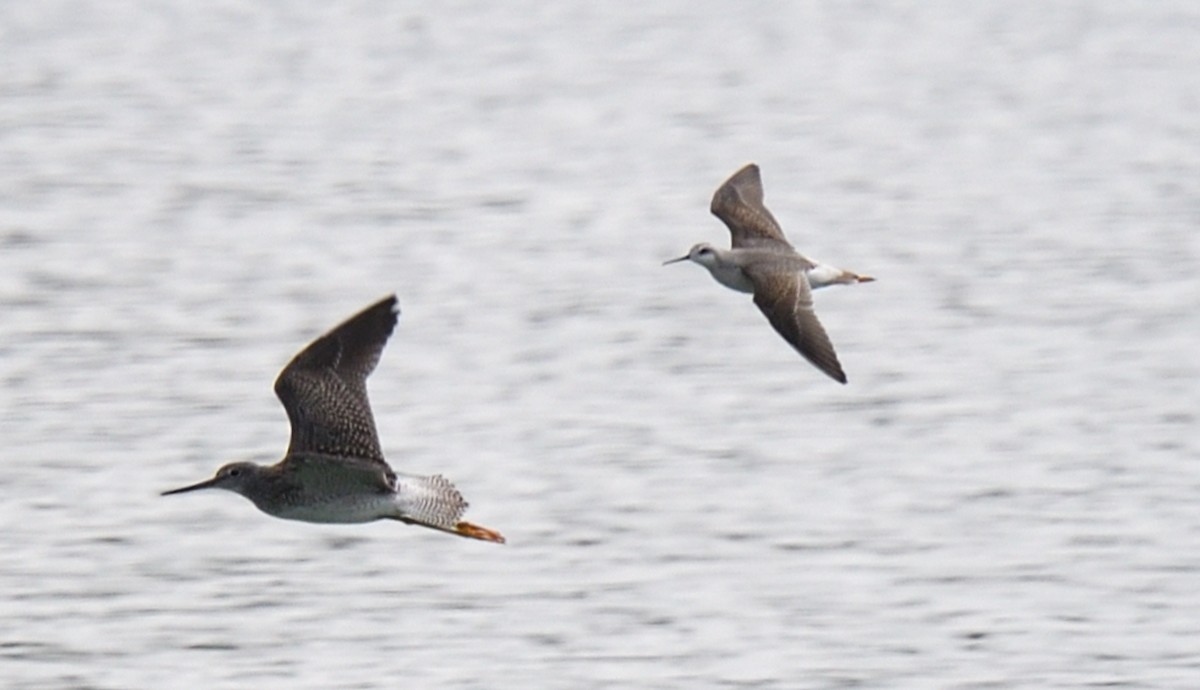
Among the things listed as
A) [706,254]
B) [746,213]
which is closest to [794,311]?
[706,254]

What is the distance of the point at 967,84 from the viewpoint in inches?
1298

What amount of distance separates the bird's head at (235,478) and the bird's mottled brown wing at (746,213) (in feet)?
13.5

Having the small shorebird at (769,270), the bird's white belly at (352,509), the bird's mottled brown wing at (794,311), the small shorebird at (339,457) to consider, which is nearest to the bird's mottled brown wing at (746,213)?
the small shorebird at (769,270)

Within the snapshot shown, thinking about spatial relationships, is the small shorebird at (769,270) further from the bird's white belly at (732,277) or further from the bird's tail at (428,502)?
the bird's tail at (428,502)

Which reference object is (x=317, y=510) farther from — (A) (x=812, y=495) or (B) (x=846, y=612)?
(A) (x=812, y=495)

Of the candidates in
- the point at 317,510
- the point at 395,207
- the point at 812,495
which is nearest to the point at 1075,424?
the point at 812,495

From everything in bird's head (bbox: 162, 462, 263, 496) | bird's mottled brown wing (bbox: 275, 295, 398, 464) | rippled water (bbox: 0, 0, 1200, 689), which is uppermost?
bird's mottled brown wing (bbox: 275, 295, 398, 464)

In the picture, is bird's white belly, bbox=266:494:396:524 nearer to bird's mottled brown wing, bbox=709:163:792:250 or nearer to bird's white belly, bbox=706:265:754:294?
bird's white belly, bbox=706:265:754:294

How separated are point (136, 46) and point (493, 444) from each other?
1941cm

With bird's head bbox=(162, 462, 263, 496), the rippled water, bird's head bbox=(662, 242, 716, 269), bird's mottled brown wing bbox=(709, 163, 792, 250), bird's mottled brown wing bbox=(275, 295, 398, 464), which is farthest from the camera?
bird's mottled brown wing bbox=(709, 163, 792, 250)

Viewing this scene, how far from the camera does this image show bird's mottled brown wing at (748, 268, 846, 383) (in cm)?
1214

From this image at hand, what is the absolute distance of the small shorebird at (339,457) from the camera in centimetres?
1010

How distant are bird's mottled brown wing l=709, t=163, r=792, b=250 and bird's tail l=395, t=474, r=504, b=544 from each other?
3.84m

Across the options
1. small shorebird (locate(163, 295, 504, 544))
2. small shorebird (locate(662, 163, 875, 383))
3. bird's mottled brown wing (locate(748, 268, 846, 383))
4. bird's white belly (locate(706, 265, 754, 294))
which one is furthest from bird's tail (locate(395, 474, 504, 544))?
bird's white belly (locate(706, 265, 754, 294))
